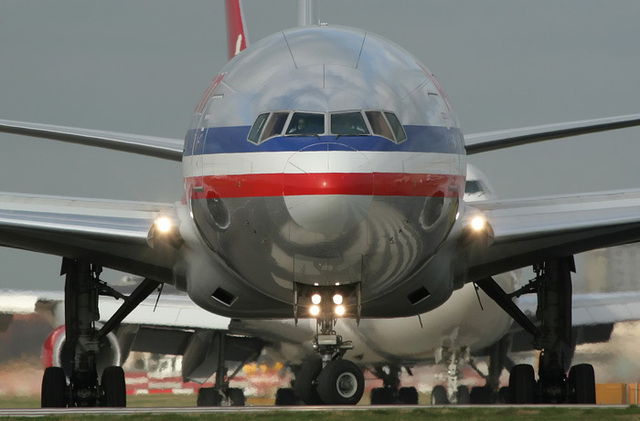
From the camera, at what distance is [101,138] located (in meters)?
22.1

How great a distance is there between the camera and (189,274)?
2181cm

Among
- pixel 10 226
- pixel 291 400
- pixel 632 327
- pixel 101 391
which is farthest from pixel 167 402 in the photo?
pixel 10 226

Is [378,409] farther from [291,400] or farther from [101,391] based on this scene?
[291,400]

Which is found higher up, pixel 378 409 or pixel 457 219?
pixel 457 219

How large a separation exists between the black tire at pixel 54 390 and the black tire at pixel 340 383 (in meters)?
5.44

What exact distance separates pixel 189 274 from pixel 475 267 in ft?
13.3

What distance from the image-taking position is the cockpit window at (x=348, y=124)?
18156 millimetres

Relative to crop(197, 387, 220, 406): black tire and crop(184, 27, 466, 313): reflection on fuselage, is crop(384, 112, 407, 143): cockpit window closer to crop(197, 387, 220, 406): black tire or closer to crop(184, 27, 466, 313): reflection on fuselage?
crop(184, 27, 466, 313): reflection on fuselage

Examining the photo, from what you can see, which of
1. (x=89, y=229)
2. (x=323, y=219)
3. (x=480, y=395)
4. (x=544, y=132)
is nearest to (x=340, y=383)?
(x=323, y=219)

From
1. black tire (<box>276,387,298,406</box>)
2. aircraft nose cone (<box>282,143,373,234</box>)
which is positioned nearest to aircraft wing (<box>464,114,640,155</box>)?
aircraft nose cone (<box>282,143,373,234</box>)

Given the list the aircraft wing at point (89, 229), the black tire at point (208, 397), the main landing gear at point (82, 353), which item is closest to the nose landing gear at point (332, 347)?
the aircraft wing at point (89, 229)

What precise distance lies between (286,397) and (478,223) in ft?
54.8

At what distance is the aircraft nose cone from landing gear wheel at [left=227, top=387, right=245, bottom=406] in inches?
764

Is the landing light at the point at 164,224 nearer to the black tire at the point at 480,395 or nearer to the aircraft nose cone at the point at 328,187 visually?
the aircraft nose cone at the point at 328,187
